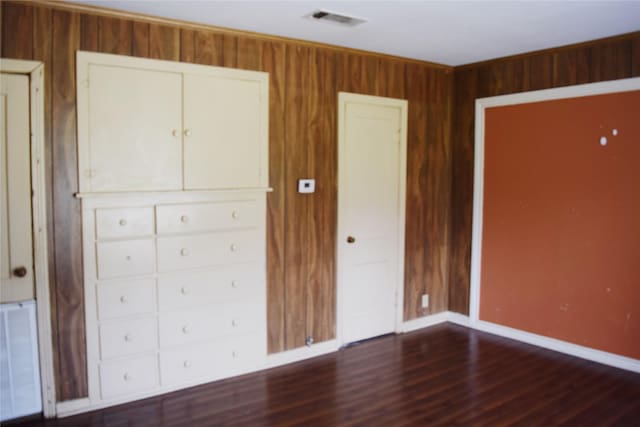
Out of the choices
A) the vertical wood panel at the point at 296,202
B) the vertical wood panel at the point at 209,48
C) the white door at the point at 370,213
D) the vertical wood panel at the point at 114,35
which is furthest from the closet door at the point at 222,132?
the white door at the point at 370,213

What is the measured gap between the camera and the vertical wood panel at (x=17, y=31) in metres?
2.81

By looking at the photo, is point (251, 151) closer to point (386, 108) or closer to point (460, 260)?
point (386, 108)

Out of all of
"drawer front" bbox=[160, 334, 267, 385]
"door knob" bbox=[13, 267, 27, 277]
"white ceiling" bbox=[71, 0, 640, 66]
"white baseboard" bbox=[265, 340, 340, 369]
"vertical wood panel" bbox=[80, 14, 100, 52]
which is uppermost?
"white ceiling" bbox=[71, 0, 640, 66]

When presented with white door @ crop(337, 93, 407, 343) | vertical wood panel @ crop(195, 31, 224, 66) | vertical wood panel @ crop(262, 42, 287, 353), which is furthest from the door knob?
white door @ crop(337, 93, 407, 343)

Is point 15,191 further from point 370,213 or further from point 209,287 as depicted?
point 370,213

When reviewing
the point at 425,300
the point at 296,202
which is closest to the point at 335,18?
the point at 296,202

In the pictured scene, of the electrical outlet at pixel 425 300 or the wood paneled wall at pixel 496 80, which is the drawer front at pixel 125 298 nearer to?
the electrical outlet at pixel 425 300

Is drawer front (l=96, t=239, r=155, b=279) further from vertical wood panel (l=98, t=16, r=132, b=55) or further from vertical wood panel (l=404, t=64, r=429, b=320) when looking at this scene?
vertical wood panel (l=404, t=64, r=429, b=320)

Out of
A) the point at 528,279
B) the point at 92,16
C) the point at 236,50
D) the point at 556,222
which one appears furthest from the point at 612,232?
the point at 92,16

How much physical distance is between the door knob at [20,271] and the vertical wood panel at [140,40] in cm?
149

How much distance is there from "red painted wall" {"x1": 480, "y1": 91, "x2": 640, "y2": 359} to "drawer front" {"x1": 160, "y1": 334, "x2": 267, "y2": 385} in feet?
7.72

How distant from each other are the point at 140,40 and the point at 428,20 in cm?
192

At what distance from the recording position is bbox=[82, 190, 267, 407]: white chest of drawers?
10.3ft

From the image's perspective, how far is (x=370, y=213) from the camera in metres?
4.44
